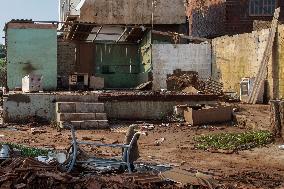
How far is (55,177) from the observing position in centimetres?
627

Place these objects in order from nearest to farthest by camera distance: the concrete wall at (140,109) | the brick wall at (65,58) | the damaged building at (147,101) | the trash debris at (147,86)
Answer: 1. the damaged building at (147,101)
2. the concrete wall at (140,109)
3. the trash debris at (147,86)
4. the brick wall at (65,58)

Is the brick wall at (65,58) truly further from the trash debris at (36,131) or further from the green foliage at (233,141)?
the green foliage at (233,141)

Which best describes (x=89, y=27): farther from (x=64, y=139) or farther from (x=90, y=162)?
(x=90, y=162)

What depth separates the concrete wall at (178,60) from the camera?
21406 millimetres

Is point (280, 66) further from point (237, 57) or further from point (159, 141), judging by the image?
point (159, 141)

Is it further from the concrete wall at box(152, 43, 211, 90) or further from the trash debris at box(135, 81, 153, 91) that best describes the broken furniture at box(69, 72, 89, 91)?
the concrete wall at box(152, 43, 211, 90)

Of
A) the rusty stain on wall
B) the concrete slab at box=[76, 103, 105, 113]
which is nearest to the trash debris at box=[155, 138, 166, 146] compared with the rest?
the concrete slab at box=[76, 103, 105, 113]

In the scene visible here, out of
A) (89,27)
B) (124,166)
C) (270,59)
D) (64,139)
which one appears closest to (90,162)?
(124,166)

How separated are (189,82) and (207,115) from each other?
567cm

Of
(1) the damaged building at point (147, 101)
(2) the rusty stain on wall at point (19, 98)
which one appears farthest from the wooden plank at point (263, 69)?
(2) the rusty stain on wall at point (19, 98)

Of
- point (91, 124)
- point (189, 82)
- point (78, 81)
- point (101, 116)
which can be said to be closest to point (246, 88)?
point (189, 82)

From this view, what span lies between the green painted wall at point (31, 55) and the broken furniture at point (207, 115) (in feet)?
26.3

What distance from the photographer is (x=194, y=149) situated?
10719 millimetres

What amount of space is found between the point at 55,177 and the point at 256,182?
3.42 m
